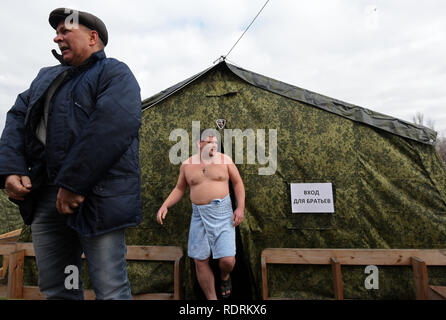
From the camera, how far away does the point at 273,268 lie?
2.81 m

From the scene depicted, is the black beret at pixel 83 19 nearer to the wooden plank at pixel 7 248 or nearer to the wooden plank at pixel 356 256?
the wooden plank at pixel 356 256

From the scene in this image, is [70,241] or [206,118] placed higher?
[206,118]

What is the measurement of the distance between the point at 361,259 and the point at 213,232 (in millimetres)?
1634

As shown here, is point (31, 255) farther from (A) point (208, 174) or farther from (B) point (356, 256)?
(B) point (356, 256)

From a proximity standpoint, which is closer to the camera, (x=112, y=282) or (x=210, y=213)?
(x=112, y=282)

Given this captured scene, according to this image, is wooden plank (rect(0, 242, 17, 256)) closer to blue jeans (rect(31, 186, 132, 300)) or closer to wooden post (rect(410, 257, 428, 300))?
blue jeans (rect(31, 186, 132, 300))

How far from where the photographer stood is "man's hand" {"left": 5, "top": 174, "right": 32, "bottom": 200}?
4.35 feet

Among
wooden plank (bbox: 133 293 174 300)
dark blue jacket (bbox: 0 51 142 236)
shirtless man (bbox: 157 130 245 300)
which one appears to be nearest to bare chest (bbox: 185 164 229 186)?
shirtless man (bbox: 157 130 245 300)

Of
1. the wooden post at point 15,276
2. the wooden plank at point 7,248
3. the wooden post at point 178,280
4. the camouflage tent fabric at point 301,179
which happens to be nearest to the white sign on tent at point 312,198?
the camouflage tent fabric at point 301,179

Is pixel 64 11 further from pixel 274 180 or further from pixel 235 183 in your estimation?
pixel 274 180

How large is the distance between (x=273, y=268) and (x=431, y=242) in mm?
1701

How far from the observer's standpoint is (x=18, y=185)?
1324mm

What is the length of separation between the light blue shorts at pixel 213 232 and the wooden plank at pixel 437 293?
6.59 ft
